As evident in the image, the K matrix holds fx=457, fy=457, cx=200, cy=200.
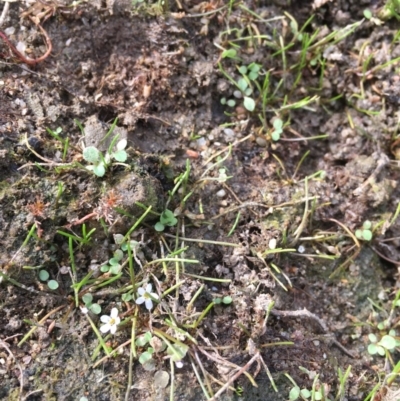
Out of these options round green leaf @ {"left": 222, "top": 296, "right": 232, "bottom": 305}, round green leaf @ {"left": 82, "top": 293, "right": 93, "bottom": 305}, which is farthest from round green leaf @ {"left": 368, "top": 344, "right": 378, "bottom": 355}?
round green leaf @ {"left": 82, "top": 293, "right": 93, "bottom": 305}

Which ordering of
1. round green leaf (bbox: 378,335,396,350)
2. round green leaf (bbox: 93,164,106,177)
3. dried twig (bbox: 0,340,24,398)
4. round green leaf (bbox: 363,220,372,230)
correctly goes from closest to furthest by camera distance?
dried twig (bbox: 0,340,24,398), round green leaf (bbox: 93,164,106,177), round green leaf (bbox: 378,335,396,350), round green leaf (bbox: 363,220,372,230)

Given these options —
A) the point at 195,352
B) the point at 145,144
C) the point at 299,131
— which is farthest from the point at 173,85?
the point at 195,352

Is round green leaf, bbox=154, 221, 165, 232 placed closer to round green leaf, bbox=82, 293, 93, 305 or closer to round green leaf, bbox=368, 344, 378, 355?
round green leaf, bbox=82, 293, 93, 305

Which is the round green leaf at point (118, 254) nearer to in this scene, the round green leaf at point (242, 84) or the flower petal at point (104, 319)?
the flower petal at point (104, 319)

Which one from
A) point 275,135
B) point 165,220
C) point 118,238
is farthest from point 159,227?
point 275,135

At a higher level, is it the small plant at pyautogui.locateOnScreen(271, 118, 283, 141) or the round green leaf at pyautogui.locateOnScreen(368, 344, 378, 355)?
the small plant at pyautogui.locateOnScreen(271, 118, 283, 141)

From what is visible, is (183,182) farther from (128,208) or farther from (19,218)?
(19,218)

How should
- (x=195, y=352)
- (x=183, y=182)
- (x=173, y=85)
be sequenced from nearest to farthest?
(x=195, y=352), (x=183, y=182), (x=173, y=85)
